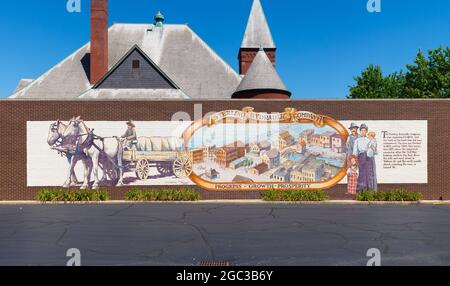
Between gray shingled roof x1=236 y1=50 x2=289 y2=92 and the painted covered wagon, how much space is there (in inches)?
412

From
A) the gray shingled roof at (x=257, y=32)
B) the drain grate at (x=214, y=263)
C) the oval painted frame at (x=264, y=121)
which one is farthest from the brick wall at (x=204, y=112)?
the gray shingled roof at (x=257, y=32)

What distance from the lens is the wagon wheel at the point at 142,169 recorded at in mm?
20062

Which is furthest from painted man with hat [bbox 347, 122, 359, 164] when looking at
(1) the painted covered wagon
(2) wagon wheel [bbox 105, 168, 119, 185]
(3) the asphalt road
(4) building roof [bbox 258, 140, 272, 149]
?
(2) wagon wheel [bbox 105, 168, 119, 185]

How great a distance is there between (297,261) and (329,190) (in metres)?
13.1

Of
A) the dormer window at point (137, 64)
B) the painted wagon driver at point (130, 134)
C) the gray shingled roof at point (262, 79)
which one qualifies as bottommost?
the painted wagon driver at point (130, 134)

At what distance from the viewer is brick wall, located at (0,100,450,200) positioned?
19.7m

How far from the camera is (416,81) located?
57406mm

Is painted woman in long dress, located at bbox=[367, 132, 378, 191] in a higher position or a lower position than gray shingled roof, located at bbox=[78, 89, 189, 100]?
lower

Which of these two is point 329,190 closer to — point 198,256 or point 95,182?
point 95,182

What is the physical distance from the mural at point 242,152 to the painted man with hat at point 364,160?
5 centimetres

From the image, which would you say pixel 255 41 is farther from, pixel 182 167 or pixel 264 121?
pixel 182 167

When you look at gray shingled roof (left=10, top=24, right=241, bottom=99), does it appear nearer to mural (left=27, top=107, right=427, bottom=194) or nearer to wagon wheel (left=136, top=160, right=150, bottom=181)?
mural (left=27, top=107, right=427, bottom=194)

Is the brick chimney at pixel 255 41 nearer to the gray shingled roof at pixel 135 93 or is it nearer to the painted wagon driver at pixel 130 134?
the gray shingled roof at pixel 135 93
